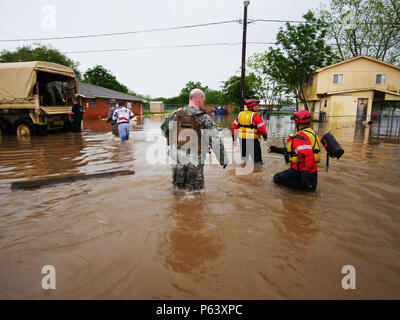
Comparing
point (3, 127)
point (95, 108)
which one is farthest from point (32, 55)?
point (3, 127)

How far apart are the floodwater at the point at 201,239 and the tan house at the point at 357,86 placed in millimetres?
25771

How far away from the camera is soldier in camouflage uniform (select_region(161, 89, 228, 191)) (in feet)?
13.8

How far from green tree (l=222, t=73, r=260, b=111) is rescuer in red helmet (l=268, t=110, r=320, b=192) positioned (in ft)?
155

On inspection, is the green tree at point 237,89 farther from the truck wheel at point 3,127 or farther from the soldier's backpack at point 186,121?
the soldier's backpack at point 186,121

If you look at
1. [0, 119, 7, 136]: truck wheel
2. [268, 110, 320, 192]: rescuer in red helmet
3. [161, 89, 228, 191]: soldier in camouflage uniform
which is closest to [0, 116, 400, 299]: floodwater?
[268, 110, 320, 192]: rescuer in red helmet

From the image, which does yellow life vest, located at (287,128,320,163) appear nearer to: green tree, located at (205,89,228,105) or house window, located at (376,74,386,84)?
house window, located at (376,74,386,84)

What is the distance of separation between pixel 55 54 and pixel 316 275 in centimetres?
4817

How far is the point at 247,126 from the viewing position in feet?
21.5

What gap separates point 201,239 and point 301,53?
34.7 m

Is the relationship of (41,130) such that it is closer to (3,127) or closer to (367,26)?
(3,127)

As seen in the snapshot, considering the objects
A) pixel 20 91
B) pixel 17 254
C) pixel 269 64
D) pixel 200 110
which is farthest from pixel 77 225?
pixel 269 64
